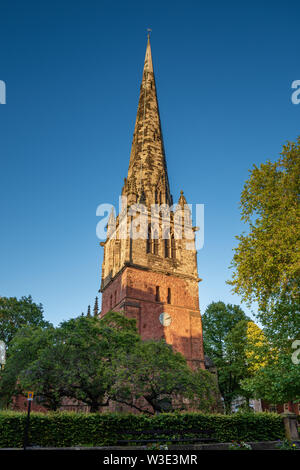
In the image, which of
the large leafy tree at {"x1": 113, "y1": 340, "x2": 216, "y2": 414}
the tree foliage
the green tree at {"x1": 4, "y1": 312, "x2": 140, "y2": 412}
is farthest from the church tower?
the green tree at {"x1": 4, "y1": 312, "x2": 140, "y2": 412}

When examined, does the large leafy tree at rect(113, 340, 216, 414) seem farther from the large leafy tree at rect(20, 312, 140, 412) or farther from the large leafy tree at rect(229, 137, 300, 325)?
the large leafy tree at rect(229, 137, 300, 325)

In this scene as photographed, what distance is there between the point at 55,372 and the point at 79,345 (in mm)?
1592

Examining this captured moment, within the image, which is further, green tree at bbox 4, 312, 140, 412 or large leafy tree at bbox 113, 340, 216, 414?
large leafy tree at bbox 113, 340, 216, 414

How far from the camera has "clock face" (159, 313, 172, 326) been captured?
1062 inches

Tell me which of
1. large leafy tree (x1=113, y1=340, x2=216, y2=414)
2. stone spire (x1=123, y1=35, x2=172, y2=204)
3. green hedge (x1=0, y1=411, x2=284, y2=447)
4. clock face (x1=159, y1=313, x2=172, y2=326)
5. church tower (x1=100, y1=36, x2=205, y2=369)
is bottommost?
green hedge (x1=0, y1=411, x2=284, y2=447)

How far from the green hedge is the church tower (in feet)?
34.3

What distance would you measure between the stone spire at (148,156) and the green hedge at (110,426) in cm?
2129

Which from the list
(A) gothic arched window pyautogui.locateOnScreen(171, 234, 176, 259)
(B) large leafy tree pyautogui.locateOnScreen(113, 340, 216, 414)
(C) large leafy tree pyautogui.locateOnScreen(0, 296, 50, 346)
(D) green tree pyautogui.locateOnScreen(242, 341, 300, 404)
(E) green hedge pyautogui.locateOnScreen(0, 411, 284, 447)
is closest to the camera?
(E) green hedge pyautogui.locateOnScreen(0, 411, 284, 447)

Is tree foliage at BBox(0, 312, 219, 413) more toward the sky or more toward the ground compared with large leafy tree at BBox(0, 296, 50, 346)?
more toward the ground

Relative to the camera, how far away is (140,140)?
1502 inches

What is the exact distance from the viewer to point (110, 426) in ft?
45.9

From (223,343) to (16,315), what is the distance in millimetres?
22831
